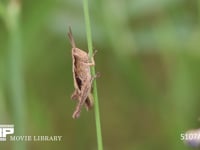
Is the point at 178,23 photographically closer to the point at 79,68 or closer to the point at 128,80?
the point at 128,80

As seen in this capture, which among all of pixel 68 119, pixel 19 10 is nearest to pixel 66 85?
pixel 68 119

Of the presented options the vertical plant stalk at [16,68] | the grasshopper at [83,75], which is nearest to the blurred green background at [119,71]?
the vertical plant stalk at [16,68]

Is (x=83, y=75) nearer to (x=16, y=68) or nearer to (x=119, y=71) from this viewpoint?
(x=16, y=68)

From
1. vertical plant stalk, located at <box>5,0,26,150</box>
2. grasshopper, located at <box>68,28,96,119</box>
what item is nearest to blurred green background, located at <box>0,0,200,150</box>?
vertical plant stalk, located at <box>5,0,26,150</box>

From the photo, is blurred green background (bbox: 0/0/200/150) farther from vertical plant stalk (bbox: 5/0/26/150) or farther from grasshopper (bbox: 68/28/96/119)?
grasshopper (bbox: 68/28/96/119)

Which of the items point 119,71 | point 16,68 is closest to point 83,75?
point 16,68
